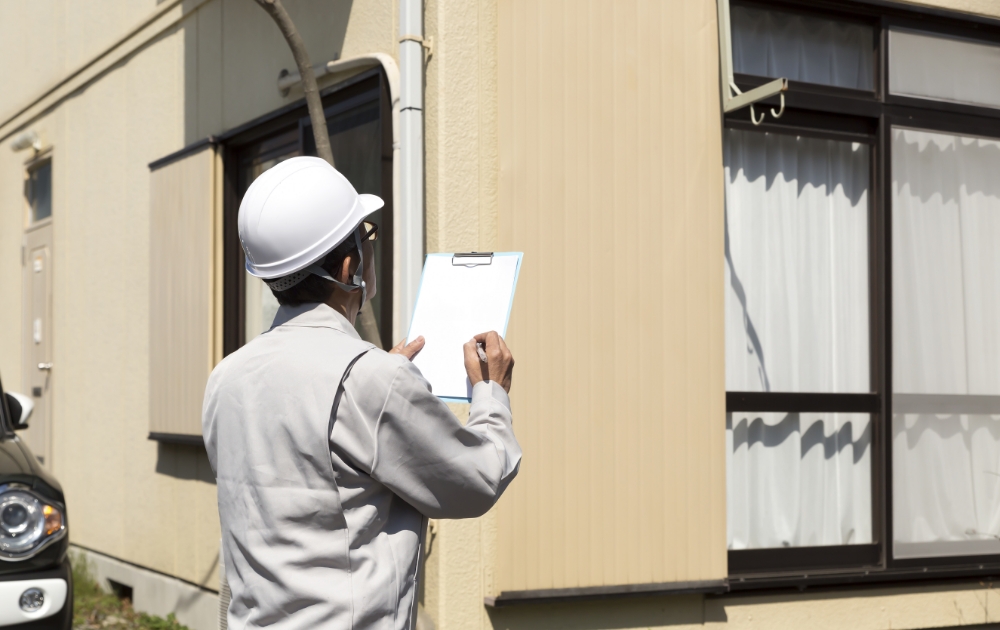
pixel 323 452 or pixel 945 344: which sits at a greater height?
pixel 945 344

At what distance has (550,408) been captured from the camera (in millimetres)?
4746

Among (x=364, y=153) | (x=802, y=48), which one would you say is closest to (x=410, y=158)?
(x=364, y=153)

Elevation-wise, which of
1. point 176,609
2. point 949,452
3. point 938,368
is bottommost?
point 176,609

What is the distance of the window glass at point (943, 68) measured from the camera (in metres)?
5.82

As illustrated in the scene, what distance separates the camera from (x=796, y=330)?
18.4 feet

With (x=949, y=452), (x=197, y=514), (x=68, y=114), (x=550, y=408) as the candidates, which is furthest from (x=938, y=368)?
(x=68, y=114)

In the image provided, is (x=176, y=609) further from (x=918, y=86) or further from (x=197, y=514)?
(x=918, y=86)

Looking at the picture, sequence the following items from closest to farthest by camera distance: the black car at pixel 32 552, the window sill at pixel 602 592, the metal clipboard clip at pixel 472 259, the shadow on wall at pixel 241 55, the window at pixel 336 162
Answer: the metal clipboard clip at pixel 472 259 < the black car at pixel 32 552 < the window sill at pixel 602 592 < the window at pixel 336 162 < the shadow on wall at pixel 241 55

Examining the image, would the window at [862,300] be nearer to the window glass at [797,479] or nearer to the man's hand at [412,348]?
the window glass at [797,479]

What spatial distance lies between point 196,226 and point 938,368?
13.9 feet

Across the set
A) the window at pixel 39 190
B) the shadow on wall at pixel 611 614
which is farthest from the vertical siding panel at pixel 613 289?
the window at pixel 39 190

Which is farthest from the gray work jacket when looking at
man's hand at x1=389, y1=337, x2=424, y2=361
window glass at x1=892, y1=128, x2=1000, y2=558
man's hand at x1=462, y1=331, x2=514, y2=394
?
window glass at x1=892, y1=128, x2=1000, y2=558

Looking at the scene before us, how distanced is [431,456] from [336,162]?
3740mm

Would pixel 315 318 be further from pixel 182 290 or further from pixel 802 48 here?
pixel 182 290
